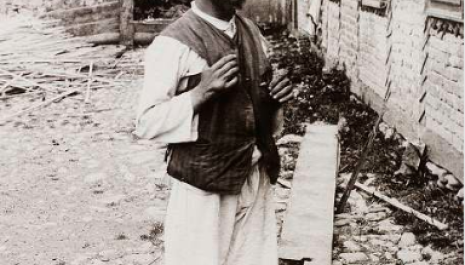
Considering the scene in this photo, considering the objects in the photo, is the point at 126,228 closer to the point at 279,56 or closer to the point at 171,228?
the point at 171,228

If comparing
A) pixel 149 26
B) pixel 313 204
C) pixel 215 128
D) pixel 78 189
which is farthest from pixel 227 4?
pixel 149 26

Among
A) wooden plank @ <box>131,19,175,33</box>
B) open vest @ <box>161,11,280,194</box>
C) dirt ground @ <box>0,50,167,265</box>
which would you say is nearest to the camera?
open vest @ <box>161,11,280,194</box>

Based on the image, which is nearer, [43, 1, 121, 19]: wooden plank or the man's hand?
the man's hand

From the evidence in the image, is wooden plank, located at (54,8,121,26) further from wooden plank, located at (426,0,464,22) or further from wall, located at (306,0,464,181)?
wooden plank, located at (426,0,464,22)

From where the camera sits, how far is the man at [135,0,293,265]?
243 centimetres

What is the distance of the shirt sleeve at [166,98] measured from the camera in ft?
7.92

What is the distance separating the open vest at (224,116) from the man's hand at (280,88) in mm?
55

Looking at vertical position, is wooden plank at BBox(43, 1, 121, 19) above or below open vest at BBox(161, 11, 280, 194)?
below

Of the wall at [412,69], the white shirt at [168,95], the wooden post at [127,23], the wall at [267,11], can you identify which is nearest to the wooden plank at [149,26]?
the wooden post at [127,23]

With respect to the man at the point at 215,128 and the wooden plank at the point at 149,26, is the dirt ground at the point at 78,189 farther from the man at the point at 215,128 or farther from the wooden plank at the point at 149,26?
the wooden plank at the point at 149,26

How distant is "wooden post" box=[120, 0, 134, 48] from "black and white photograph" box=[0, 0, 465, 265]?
1.29m

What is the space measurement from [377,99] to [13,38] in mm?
7563

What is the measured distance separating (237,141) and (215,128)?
122 mm

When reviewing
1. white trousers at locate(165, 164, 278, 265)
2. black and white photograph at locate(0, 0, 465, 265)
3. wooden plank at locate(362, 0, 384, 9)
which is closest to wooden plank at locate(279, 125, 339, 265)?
black and white photograph at locate(0, 0, 465, 265)
